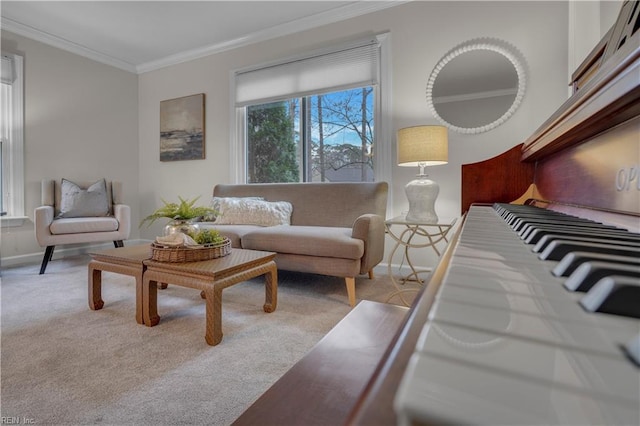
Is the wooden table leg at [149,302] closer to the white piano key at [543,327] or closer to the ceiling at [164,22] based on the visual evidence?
the white piano key at [543,327]

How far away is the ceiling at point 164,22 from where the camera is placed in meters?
2.96

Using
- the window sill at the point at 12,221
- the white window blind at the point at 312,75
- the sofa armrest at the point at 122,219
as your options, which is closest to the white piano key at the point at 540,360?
the white window blind at the point at 312,75

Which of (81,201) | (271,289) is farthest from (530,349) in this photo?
(81,201)

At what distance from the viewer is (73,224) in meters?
2.99

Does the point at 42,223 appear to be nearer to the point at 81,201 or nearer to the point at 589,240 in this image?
the point at 81,201

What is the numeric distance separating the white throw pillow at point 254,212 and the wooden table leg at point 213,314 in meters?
1.40

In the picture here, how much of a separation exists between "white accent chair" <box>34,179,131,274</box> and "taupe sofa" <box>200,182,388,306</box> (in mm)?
1257

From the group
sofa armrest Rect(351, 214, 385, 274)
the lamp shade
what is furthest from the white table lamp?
sofa armrest Rect(351, 214, 385, 274)

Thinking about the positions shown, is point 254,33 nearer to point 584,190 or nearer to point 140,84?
point 140,84

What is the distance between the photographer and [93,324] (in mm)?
1718

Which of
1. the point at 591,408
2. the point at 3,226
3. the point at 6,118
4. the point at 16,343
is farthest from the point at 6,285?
the point at 591,408

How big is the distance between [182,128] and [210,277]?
3.23 meters

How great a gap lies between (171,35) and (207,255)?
3072 millimetres

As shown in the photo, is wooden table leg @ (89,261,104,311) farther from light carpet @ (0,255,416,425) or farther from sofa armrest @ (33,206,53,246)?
sofa armrest @ (33,206,53,246)
